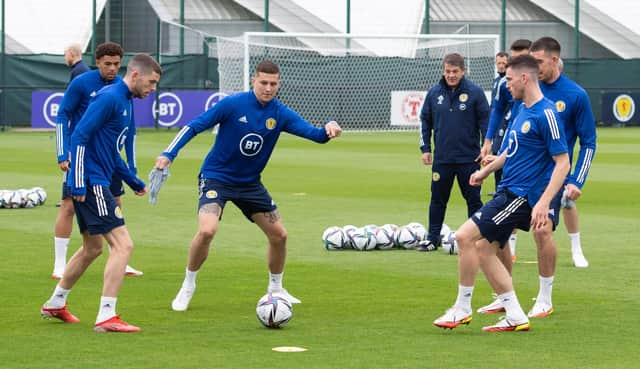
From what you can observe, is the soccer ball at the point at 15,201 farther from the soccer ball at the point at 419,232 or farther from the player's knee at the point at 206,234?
the player's knee at the point at 206,234

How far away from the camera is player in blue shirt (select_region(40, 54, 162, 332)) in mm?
8992

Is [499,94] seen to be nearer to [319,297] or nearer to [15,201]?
[319,297]

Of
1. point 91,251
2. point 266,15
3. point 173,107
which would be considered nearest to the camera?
point 91,251

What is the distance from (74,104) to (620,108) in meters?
34.8

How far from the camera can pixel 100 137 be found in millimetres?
9281

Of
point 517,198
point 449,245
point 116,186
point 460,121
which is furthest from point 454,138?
point 517,198

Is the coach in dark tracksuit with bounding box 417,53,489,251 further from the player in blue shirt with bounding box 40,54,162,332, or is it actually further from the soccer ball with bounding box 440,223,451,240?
the player in blue shirt with bounding box 40,54,162,332

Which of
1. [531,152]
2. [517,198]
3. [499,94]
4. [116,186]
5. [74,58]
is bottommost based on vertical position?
[116,186]

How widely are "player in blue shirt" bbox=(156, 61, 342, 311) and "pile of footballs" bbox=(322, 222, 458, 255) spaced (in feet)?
11.1

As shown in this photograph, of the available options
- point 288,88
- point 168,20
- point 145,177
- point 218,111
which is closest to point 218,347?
point 218,111

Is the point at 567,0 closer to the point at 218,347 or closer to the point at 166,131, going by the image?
the point at 166,131

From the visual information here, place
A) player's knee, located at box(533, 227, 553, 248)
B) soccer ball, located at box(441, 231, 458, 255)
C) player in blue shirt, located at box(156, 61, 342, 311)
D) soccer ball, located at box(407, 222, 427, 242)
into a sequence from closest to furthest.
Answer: player's knee, located at box(533, 227, 553, 248), player in blue shirt, located at box(156, 61, 342, 311), soccer ball, located at box(441, 231, 458, 255), soccer ball, located at box(407, 222, 427, 242)

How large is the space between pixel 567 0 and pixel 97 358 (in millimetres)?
42622

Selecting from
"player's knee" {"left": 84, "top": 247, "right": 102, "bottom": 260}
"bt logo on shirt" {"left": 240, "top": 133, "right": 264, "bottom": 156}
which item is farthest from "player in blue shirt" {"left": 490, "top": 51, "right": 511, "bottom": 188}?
"player's knee" {"left": 84, "top": 247, "right": 102, "bottom": 260}
